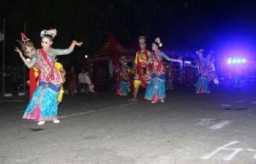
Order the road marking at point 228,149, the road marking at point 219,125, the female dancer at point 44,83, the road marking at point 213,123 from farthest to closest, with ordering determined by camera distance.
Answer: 1. the female dancer at point 44,83
2. the road marking at point 213,123
3. the road marking at point 219,125
4. the road marking at point 228,149

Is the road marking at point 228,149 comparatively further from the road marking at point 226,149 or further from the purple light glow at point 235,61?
the purple light glow at point 235,61

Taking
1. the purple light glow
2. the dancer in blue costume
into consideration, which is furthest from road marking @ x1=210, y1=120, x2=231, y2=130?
the purple light glow

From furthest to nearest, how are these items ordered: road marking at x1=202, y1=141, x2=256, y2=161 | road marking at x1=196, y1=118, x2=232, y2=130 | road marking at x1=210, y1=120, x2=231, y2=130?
road marking at x1=196, y1=118, x2=232, y2=130
road marking at x1=210, y1=120, x2=231, y2=130
road marking at x1=202, y1=141, x2=256, y2=161

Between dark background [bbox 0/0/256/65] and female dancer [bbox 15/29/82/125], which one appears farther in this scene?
dark background [bbox 0/0/256/65]

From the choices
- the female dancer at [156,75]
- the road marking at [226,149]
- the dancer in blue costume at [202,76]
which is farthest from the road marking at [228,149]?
the dancer in blue costume at [202,76]

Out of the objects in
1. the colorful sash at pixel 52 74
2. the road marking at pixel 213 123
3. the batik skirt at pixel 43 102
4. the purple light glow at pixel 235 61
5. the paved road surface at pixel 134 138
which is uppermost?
the purple light glow at pixel 235 61

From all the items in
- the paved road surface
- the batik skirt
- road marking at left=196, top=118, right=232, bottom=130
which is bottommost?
the paved road surface

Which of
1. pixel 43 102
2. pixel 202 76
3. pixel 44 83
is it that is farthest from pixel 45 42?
pixel 202 76

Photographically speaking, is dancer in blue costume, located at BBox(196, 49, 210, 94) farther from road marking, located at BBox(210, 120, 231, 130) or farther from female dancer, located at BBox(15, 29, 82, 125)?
female dancer, located at BBox(15, 29, 82, 125)

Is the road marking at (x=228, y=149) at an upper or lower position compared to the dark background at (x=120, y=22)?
lower

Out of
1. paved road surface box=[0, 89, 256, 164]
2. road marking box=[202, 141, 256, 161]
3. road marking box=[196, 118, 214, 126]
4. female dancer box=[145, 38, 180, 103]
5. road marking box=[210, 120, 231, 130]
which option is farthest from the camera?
female dancer box=[145, 38, 180, 103]

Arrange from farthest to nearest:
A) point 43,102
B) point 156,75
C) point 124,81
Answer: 1. point 124,81
2. point 156,75
3. point 43,102

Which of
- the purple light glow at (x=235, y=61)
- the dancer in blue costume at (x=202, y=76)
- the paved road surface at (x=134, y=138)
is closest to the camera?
the paved road surface at (x=134, y=138)

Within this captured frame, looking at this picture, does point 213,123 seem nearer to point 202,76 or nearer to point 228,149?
point 228,149
